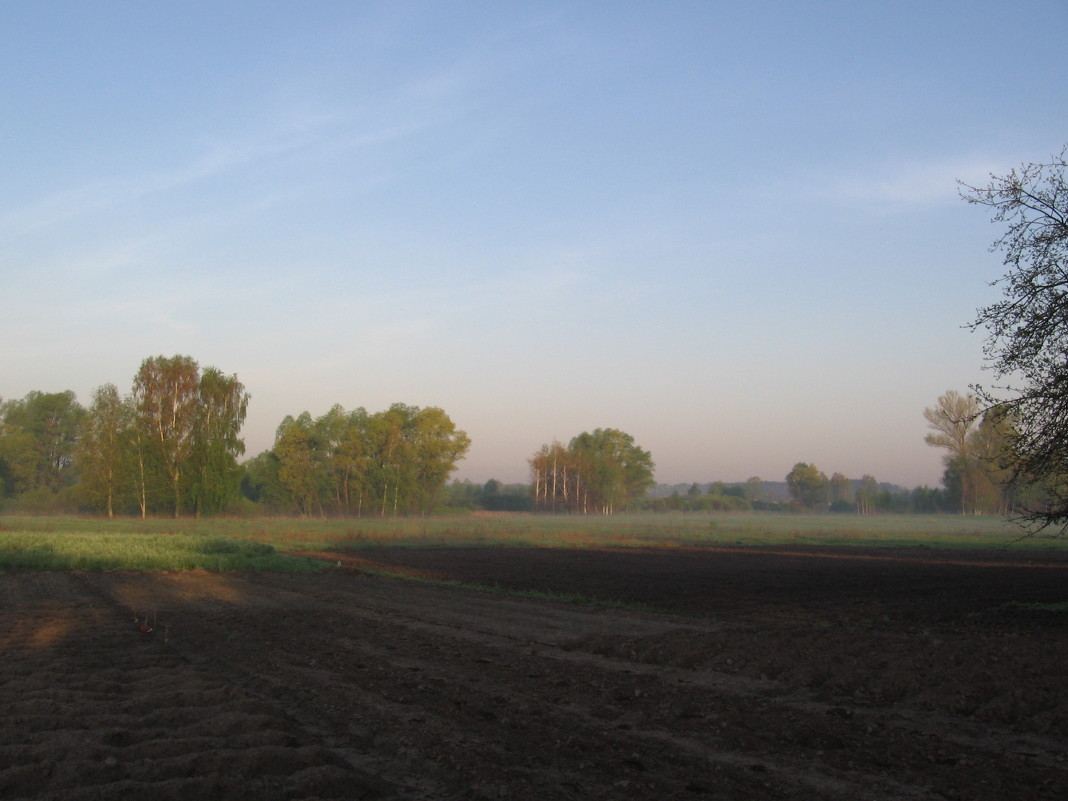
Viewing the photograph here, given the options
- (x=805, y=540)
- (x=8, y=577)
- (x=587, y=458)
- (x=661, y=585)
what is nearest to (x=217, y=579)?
(x=8, y=577)

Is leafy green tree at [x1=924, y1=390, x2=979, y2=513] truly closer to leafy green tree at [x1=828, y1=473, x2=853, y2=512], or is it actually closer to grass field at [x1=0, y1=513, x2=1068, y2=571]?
grass field at [x1=0, y1=513, x2=1068, y2=571]

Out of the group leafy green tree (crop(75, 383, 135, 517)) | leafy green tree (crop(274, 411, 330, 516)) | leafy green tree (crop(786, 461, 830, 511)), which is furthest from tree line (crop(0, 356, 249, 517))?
leafy green tree (crop(786, 461, 830, 511))

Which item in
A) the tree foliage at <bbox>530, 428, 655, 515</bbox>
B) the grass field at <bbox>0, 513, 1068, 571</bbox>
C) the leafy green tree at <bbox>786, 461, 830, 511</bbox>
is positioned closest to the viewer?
the grass field at <bbox>0, 513, 1068, 571</bbox>

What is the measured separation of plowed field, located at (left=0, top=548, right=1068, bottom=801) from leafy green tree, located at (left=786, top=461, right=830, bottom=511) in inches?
5871

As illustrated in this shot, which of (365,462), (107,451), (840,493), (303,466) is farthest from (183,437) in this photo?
(840,493)

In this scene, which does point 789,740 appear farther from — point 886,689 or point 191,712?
point 191,712

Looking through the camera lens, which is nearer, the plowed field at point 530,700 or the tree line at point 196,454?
the plowed field at point 530,700

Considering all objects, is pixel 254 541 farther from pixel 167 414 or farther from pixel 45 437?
pixel 45 437

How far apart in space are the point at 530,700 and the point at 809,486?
161658mm

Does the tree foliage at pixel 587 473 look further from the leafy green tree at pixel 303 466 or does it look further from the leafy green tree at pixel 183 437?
the leafy green tree at pixel 183 437

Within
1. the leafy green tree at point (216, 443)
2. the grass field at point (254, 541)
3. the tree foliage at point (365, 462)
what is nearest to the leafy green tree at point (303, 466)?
the tree foliage at point (365, 462)

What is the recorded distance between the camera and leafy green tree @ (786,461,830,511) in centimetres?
15800

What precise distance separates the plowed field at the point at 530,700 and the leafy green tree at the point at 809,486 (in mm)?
149129

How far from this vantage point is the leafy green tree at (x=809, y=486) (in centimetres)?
15800
